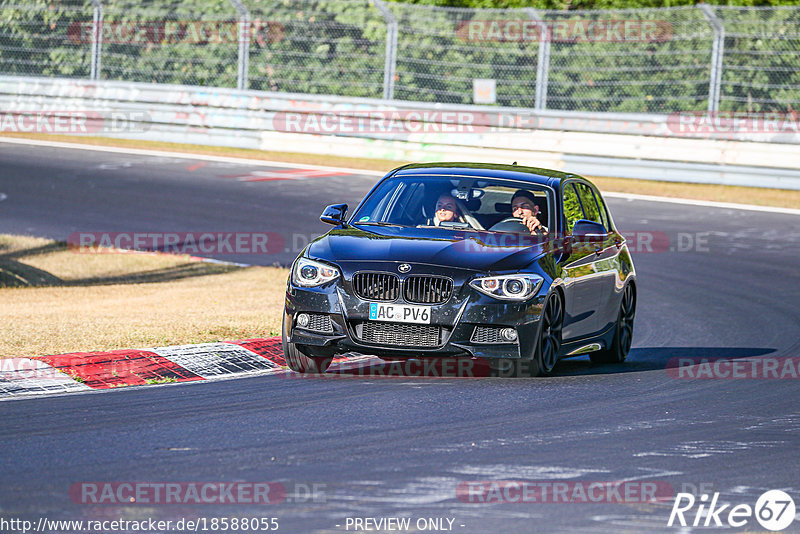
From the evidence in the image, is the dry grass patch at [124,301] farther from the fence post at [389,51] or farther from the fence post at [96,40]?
the fence post at [96,40]

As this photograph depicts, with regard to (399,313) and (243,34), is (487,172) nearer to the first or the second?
(399,313)

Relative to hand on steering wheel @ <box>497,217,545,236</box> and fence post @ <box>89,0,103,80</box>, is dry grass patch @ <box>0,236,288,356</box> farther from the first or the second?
fence post @ <box>89,0,103,80</box>

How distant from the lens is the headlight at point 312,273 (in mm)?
9336

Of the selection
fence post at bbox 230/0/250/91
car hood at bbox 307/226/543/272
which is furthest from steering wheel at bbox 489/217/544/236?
fence post at bbox 230/0/250/91

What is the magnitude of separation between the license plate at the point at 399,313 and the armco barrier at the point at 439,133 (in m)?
15.5

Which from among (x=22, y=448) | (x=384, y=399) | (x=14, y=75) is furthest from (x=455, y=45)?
(x=22, y=448)

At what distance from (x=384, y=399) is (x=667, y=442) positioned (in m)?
1.91

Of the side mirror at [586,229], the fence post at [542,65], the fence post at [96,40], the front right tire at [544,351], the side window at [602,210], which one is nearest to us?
the front right tire at [544,351]

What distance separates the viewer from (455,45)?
25656 millimetres

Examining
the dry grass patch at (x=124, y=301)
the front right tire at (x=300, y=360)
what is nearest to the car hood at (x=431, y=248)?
the front right tire at (x=300, y=360)

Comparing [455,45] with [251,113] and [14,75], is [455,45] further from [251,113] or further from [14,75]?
[14,75]

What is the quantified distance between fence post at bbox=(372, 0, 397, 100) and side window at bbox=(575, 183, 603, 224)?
586 inches

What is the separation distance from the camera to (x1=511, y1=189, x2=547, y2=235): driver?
1038cm

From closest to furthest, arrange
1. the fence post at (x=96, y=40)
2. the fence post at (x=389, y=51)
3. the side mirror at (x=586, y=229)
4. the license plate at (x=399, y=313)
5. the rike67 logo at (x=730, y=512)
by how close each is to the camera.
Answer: the rike67 logo at (x=730, y=512)
the license plate at (x=399, y=313)
the side mirror at (x=586, y=229)
the fence post at (x=389, y=51)
the fence post at (x=96, y=40)
